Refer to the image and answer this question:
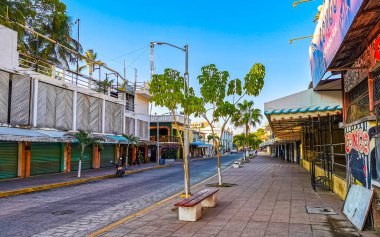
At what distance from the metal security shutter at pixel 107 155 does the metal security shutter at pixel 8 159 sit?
1171 cm

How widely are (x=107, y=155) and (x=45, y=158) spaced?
10160 mm

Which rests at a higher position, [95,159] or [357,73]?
[357,73]

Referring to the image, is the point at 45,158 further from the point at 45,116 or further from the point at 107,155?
the point at 107,155

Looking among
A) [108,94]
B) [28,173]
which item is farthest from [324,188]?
[108,94]

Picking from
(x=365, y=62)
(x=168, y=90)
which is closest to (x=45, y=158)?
(x=168, y=90)

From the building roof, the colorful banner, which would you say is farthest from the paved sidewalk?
the colorful banner

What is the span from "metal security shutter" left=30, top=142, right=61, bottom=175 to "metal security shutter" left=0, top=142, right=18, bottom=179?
144cm

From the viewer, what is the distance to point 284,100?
39.7 feet

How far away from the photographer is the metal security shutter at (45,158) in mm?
23125

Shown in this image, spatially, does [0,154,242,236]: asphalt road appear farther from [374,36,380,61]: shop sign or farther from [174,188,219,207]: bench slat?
[374,36,380,61]: shop sign

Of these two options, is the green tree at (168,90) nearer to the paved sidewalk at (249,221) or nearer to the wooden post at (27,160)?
the paved sidewalk at (249,221)

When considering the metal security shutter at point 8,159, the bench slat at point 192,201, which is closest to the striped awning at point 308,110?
the bench slat at point 192,201

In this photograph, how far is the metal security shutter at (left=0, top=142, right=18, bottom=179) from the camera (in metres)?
20.4

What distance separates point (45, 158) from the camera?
24328mm
